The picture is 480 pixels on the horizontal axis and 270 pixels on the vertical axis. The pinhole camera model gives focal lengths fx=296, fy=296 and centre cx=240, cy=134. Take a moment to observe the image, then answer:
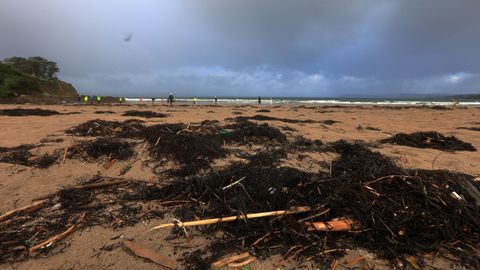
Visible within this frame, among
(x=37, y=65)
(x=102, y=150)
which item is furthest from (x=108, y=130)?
(x=37, y=65)

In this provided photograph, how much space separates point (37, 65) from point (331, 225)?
68742 millimetres

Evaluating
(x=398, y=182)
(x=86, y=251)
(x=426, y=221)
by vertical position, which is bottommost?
(x=86, y=251)

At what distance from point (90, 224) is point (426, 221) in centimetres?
364

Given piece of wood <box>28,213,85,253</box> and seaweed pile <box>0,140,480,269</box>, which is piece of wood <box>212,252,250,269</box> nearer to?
seaweed pile <box>0,140,480,269</box>

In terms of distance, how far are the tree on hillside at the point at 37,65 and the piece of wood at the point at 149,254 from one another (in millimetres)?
63293

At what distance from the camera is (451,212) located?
10.3ft

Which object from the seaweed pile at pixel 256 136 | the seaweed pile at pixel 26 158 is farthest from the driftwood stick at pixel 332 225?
the seaweed pile at pixel 26 158

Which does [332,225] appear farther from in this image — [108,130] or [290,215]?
[108,130]

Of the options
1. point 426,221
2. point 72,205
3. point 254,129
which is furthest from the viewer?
point 254,129

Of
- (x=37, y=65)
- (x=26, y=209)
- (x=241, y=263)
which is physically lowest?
(x=241, y=263)

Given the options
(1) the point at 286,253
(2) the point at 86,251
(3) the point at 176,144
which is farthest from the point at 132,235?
(3) the point at 176,144

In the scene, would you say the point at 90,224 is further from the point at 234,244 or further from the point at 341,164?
the point at 341,164

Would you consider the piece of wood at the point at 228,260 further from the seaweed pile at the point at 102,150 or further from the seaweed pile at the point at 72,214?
the seaweed pile at the point at 102,150

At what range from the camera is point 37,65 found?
57062 millimetres
